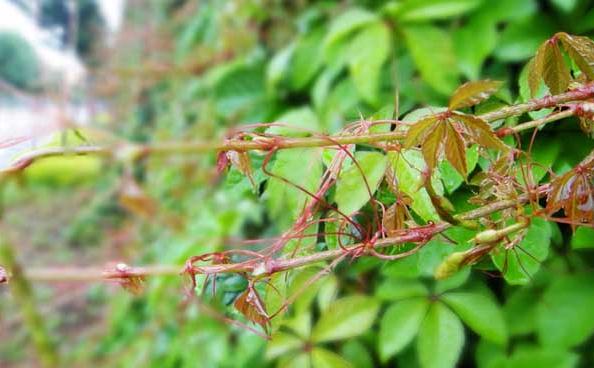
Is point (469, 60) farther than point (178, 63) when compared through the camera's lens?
No

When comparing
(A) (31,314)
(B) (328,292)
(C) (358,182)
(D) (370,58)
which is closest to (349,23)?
(D) (370,58)

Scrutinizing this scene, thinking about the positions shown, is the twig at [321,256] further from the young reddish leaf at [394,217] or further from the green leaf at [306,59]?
the green leaf at [306,59]

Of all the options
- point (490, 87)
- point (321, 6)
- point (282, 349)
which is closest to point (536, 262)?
point (490, 87)

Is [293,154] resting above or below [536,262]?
above

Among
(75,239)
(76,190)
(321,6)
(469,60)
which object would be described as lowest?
(75,239)

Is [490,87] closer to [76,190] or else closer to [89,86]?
[89,86]

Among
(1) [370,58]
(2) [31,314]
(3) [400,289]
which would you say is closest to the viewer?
(2) [31,314]

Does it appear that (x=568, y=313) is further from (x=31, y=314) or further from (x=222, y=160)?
(x=31, y=314)
